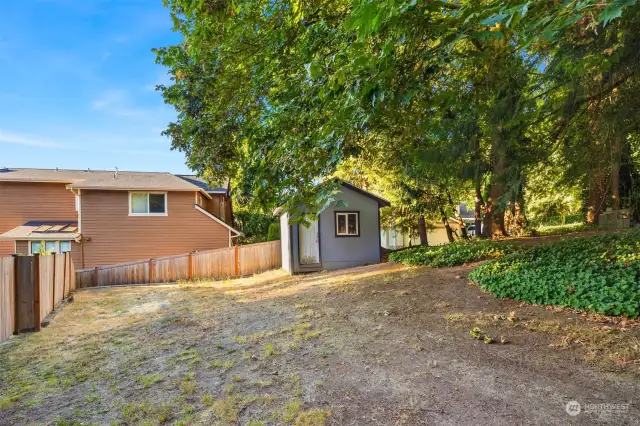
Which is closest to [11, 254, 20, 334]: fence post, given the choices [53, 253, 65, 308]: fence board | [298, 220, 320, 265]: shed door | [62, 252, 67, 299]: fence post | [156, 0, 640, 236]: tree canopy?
[53, 253, 65, 308]: fence board

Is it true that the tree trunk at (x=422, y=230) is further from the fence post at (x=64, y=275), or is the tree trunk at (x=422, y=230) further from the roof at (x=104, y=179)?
the fence post at (x=64, y=275)

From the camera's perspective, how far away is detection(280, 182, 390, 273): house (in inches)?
504

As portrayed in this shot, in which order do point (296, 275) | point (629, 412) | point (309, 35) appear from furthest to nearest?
point (296, 275) < point (309, 35) < point (629, 412)

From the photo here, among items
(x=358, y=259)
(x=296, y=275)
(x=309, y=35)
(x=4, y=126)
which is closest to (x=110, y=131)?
(x=4, y=126)

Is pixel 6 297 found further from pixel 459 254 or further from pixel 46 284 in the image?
pixel 459 254

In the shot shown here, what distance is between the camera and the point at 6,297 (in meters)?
4.88

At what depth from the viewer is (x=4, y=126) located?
58.9 feet

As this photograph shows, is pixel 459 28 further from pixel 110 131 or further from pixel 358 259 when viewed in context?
pixel 110 131

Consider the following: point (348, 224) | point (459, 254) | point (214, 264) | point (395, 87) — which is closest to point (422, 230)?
point (348, 224)

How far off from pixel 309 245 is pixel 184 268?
4807 millimetres

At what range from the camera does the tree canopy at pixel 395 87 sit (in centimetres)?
298

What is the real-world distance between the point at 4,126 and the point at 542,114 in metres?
23.8

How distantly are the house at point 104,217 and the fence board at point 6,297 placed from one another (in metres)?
10.4

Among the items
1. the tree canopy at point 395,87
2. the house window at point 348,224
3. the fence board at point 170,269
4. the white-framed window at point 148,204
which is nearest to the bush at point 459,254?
the tree canopy at point 395,87
